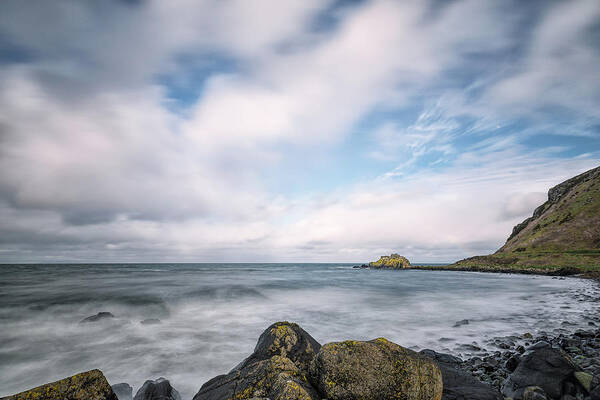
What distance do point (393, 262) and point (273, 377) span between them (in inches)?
4485

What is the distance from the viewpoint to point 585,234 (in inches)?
2422

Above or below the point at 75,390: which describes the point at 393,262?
below

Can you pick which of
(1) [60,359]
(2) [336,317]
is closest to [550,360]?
(2) [336,317]

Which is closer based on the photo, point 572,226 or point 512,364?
point 512,364

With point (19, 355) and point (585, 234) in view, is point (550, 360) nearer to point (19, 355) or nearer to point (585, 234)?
point (19, 355)

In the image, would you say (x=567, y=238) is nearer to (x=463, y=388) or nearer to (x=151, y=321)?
(x=463, y=388)

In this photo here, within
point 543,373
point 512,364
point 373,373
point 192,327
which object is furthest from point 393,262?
point 373,373

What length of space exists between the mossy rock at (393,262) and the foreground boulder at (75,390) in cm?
11225

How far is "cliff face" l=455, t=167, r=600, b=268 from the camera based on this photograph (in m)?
55.5

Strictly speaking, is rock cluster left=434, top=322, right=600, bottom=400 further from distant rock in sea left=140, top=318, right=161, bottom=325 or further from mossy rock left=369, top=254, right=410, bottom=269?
mossy rock left=369, top=254, right=410, bottom=269

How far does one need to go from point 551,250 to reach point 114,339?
8025cm

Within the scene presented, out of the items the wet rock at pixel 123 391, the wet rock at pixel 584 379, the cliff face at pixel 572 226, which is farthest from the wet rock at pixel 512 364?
the cliff face at pixel 572 226

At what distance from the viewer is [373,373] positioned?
14.0 feet

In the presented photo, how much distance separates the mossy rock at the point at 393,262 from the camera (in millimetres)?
108125
